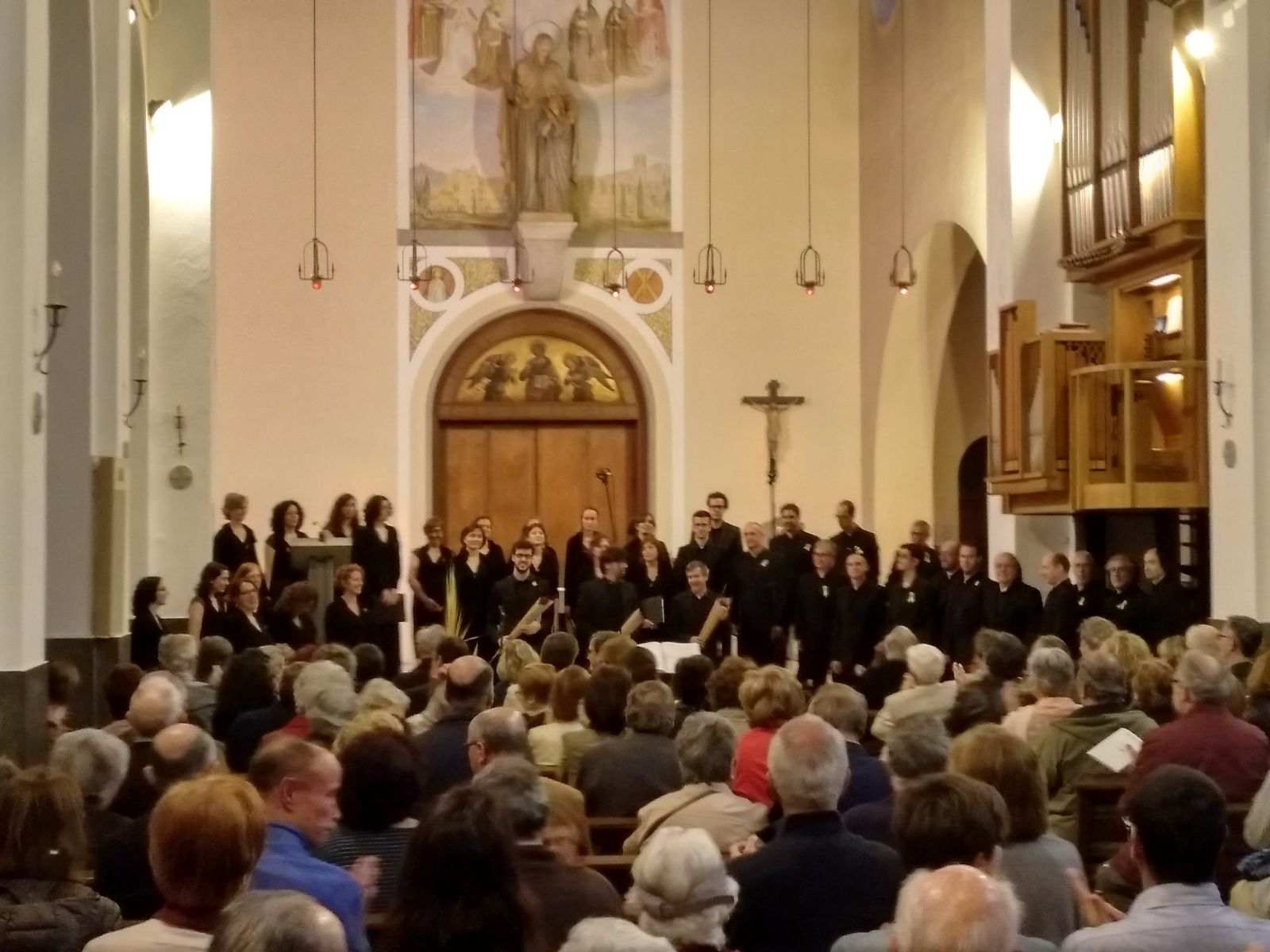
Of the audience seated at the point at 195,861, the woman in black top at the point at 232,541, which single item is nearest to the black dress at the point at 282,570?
the woman in black top at the point at 232,541

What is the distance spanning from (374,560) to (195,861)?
1070cm

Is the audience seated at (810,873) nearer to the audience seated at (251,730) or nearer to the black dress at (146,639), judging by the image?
the audience seated at (251,730)

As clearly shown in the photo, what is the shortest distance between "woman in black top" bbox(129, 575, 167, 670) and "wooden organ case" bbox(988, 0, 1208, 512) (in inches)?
221

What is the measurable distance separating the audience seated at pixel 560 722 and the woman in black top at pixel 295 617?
11.6 feet

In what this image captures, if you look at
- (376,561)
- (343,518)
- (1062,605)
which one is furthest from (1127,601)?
(343,518)

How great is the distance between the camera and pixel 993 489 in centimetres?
1366

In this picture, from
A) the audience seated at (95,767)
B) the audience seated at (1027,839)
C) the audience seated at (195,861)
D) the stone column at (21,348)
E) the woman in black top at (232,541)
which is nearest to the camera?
the audience seated at (195,861)

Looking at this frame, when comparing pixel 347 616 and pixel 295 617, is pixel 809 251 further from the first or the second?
pixel 295 617

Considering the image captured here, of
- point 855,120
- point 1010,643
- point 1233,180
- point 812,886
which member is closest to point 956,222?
point 855,120

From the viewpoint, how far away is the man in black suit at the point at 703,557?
47.8 ft

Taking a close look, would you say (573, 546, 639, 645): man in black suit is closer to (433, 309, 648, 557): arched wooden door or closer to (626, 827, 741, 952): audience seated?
(433, 309, 648, 557): arched wooden door

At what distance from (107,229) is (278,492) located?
6253 mm

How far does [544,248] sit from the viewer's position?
60.3 ft

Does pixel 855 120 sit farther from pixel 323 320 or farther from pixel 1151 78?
pixel 1151 78
